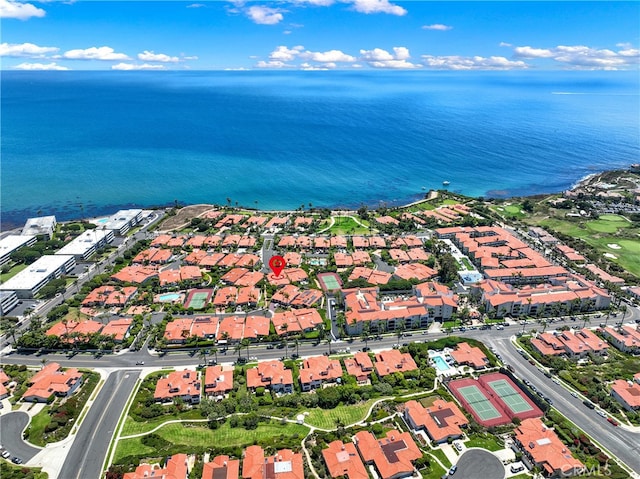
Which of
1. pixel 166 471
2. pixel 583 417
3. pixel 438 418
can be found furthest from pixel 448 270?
pixel 166 471

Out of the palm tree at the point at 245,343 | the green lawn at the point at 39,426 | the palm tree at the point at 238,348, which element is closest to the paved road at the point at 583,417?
the palm tree at the point at 245,343

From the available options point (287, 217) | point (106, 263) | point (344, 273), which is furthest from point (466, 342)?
point (106, 263)

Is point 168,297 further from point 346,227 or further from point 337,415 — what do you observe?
point 346,227

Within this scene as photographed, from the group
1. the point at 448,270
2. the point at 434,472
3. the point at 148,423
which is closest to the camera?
the point at 434,472

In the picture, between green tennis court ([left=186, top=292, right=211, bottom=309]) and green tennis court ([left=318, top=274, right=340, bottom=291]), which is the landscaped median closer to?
green tennis court ([left=186, top=292, right=211, bottom=309])

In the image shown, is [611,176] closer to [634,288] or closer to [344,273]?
[634,288]

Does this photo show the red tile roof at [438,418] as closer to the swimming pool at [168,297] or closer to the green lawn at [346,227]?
the swimming pool at [168,297]

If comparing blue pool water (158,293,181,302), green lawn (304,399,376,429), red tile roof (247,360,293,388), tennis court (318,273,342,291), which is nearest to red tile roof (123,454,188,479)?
red tile roof (247,360,293,388)
